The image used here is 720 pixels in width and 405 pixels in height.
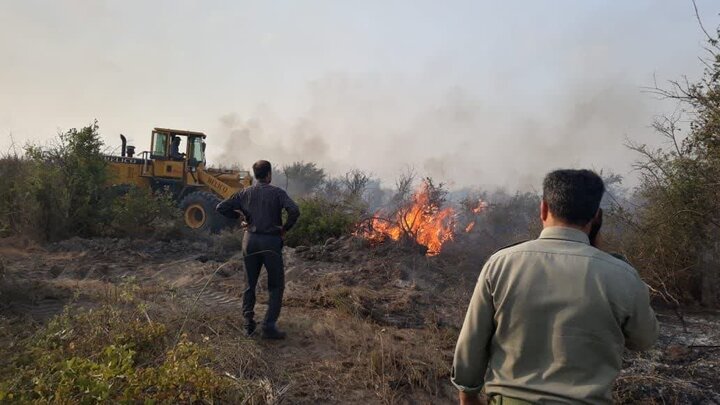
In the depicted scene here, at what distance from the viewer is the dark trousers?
5047mm

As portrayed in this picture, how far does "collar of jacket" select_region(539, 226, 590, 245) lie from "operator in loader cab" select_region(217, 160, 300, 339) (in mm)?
3590

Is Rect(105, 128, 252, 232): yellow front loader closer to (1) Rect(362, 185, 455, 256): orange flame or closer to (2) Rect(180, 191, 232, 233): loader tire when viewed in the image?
(2) Rect(180, 191, 232, 233): loader tire

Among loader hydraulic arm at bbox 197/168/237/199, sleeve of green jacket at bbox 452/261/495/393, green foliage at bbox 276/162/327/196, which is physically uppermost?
green foliage at bbox 276/162/327/196


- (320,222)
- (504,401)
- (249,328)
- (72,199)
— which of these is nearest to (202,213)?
(72,199)

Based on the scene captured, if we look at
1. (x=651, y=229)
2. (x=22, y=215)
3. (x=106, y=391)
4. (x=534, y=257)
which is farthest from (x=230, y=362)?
(x=22, y=215)

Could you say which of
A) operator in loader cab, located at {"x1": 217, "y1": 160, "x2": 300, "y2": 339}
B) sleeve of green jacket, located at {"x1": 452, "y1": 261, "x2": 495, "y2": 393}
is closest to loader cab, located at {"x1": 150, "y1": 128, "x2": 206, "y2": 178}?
operator in loader cab, located at {"x1": 217, "y1": 160, "x2": 300, "y2": 339}

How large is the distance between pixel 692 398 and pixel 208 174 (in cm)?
1355

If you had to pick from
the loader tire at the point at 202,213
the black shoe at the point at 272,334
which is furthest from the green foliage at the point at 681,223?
the loader tire at the point at 202,213

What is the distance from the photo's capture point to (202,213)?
1398 cm

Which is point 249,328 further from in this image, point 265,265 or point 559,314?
point 559,314

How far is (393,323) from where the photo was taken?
6.12m

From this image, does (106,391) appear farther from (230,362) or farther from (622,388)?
(622,388)

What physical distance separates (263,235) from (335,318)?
1.64m

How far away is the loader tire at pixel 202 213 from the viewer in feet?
45.1
